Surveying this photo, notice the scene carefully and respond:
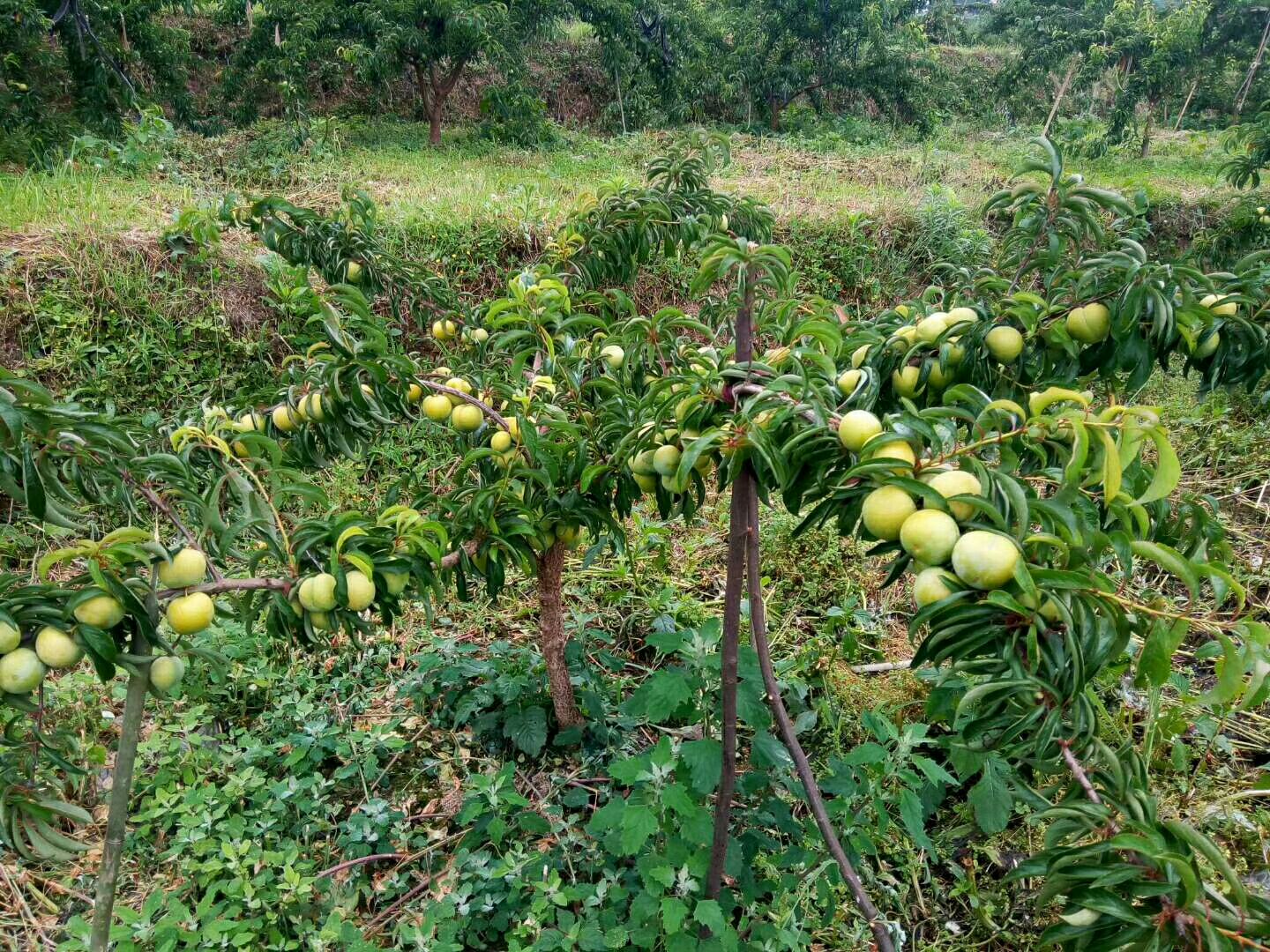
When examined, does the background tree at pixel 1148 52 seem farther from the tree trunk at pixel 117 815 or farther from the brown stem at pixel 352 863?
the tree trunk at pixel 117 815

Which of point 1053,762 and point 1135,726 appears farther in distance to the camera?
point 1135,726

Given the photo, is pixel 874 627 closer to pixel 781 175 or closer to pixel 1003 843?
pixel 1003 843

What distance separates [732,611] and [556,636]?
78 cm

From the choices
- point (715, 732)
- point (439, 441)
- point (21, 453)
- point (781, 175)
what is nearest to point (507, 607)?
point (715, 732)

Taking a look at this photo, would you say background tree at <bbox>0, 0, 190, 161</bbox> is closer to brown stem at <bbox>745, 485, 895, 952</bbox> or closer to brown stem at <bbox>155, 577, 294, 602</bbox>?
brown stem at <bbox>155, 577, 294, 602</bbox>

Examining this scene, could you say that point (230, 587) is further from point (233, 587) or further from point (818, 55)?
point (818, 55)

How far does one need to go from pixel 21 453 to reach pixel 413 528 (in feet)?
1.66

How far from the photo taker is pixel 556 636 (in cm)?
193

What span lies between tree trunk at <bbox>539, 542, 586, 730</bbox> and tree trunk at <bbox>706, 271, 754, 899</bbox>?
61 cm

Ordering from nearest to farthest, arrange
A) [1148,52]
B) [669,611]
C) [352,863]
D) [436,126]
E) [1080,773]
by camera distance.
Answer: [1080,773] → [352,863] → [669,611] → [436,126] → [1148,52]

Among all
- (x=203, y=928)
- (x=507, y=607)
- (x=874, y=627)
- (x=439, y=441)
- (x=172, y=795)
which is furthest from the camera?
(x=439, y=441)

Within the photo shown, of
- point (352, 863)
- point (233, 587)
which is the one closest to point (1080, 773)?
point (233, 587)

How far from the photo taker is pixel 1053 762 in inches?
34.3

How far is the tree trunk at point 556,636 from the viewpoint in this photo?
1835 mm
